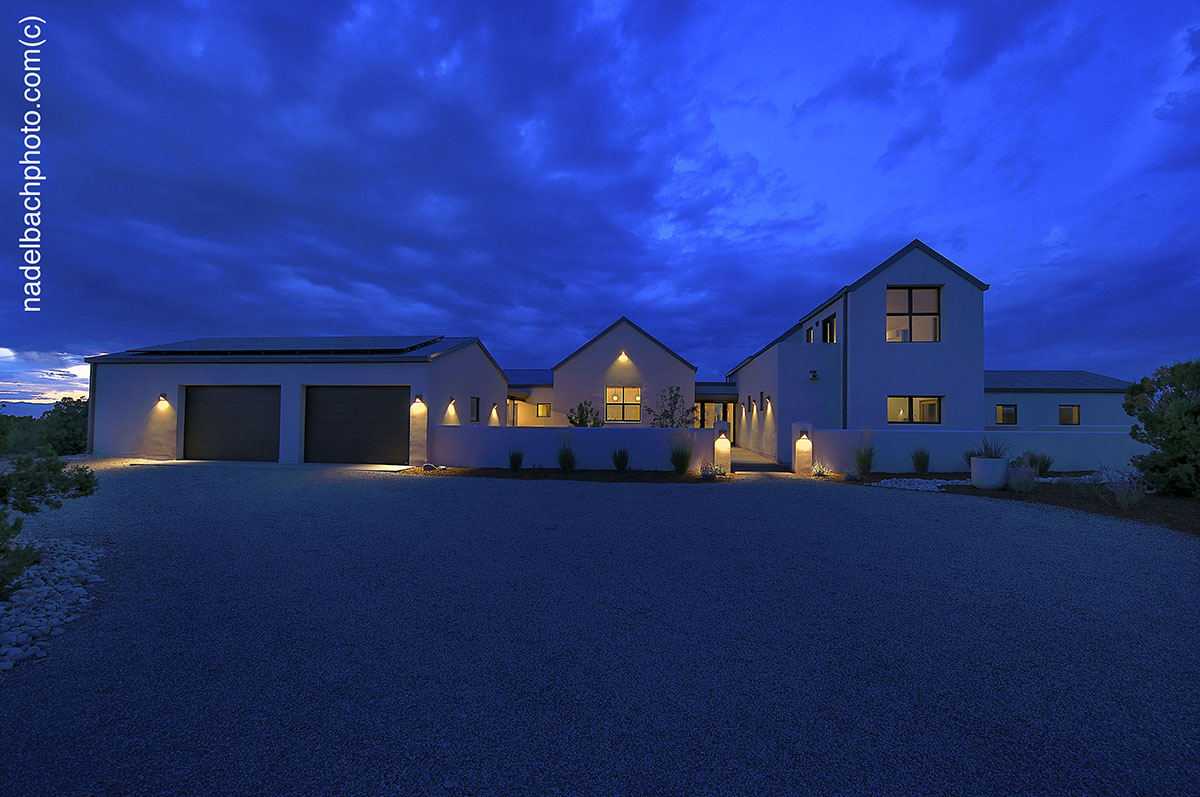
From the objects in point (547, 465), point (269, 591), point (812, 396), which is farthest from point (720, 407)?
point (269, 591)

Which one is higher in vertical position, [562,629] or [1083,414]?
[1083,414]

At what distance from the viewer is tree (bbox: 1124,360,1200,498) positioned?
839 cm

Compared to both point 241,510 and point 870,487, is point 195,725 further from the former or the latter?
point 870,487

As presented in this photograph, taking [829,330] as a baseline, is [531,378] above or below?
below

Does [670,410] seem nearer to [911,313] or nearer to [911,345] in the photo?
[911,345]

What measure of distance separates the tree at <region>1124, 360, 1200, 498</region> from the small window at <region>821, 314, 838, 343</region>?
26.5 ft

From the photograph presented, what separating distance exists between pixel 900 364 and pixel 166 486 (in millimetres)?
19359

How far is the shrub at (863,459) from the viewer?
1267 cm

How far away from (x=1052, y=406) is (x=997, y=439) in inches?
624

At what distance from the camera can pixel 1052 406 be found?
23.9m

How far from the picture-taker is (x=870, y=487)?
10.9m

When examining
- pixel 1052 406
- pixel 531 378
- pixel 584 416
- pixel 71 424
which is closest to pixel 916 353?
pixel 584 416

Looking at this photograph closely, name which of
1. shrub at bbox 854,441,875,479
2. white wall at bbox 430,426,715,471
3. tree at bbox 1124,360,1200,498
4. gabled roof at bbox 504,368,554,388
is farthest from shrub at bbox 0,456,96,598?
gabled roof at bbox 504,368,554,388

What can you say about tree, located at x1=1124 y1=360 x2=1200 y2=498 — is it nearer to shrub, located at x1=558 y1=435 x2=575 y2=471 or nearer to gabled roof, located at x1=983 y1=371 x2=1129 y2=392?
shrub, located at x1=558 y1=435 x2=575 y2=471
